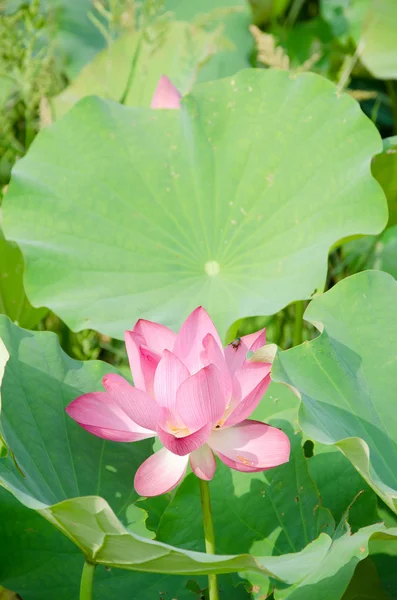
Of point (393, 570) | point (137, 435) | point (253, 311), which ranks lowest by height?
point (393, 570)

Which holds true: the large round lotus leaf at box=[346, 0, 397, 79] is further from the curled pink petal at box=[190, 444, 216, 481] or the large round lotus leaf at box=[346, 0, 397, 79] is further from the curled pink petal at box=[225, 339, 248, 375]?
the curled pink petal at box=[190, 444, 216, 481]

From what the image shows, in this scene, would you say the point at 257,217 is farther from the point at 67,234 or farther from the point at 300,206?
the point at 67,234

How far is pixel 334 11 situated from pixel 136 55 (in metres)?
0.97

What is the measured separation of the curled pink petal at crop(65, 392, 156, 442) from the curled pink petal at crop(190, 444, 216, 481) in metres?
0.05

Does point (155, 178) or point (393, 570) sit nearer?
point (393, 570)

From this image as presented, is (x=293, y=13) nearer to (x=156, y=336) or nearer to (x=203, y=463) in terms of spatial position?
(x=156, y=336)

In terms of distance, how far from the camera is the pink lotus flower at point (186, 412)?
80cm

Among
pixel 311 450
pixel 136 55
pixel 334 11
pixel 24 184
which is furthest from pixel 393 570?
pixel 334 11

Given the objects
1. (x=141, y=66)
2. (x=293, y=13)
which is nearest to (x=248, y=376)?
(x=141, y=66)

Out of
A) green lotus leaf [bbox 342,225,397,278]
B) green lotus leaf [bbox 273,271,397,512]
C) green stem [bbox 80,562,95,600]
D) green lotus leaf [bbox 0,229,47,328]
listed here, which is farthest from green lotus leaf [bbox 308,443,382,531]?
green lotus leaf [bbox 342,225,397,278]

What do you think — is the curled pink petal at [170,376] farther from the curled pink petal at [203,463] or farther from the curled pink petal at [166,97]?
the curled pink petal at [166,97]

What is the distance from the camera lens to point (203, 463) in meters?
0.83

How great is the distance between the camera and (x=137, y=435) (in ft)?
2.82

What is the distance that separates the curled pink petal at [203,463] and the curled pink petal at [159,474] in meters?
0.01
